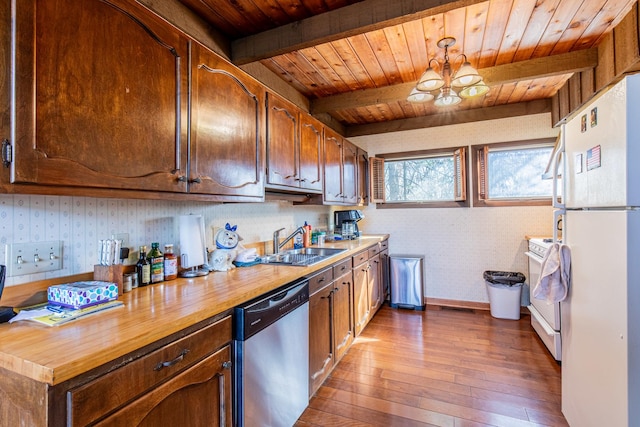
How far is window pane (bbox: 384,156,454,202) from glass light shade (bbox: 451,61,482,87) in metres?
2.01

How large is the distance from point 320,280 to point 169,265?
0.94 metres

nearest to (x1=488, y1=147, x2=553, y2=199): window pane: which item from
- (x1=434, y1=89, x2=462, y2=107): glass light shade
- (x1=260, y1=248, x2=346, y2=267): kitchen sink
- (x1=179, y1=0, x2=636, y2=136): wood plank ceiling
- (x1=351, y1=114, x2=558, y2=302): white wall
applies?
(x1=351, y1=114, x2=558, y2=302): white wall

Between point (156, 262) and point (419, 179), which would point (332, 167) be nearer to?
point (419, 179)

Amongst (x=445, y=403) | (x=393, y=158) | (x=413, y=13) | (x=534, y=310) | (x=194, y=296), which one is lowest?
(x=445, y=403)

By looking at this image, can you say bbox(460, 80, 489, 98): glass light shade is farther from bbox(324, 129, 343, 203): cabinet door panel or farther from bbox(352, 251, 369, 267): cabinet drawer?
bbox(352, 251, 369, 267): cabinet drawer

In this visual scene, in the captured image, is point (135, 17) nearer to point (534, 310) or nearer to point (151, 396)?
point (151, 396)

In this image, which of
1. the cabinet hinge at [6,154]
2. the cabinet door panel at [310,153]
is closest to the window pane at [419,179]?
the cabinet door panel at [310,153]

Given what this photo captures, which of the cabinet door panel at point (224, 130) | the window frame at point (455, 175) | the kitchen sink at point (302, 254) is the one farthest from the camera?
the window frame at point (455, 175)

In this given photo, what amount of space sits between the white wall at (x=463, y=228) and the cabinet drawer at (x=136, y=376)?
337cm

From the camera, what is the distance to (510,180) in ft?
12.2

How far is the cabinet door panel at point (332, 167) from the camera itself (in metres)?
2.96

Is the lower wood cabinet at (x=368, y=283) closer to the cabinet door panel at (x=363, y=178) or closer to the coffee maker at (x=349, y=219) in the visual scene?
the coffee maker at (x=349, y=219)

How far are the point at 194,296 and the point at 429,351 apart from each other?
2.19 metres

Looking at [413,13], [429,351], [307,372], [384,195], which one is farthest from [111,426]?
[384,195]
